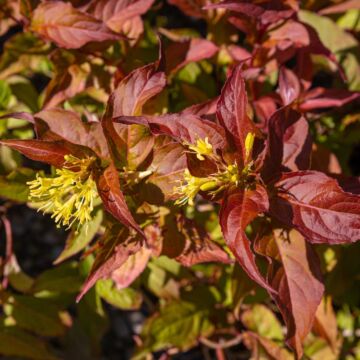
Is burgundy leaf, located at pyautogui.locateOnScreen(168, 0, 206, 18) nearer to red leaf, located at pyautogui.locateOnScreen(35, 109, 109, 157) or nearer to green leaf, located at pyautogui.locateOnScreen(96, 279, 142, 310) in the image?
red leaf, located at pyautogui.locateOnScreen(35, 109, 109, 157)

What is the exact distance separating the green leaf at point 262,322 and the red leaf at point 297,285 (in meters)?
0.70

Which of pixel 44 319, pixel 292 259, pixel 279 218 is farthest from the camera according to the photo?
pixel 44 319

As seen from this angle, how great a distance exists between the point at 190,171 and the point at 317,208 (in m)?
0.29

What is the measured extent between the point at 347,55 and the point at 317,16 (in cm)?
20

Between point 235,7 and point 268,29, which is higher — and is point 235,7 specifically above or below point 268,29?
above

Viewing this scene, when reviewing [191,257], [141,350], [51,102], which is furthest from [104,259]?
[141,350]

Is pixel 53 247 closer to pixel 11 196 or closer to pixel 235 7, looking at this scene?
pixel 11 196

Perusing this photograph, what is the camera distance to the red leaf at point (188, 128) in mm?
1158

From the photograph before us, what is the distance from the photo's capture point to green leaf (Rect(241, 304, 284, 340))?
1.98 meters

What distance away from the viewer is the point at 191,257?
1.38 m

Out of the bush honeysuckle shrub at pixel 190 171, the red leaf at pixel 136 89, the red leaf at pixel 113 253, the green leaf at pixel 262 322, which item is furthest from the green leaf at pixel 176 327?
the red leaf at pixel 136 89

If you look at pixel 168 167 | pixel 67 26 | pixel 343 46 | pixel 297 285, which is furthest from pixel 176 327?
pixel 343 46

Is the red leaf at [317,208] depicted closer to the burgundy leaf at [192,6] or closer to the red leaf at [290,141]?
the red leaf at [290,141]

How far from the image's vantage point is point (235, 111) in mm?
1167
